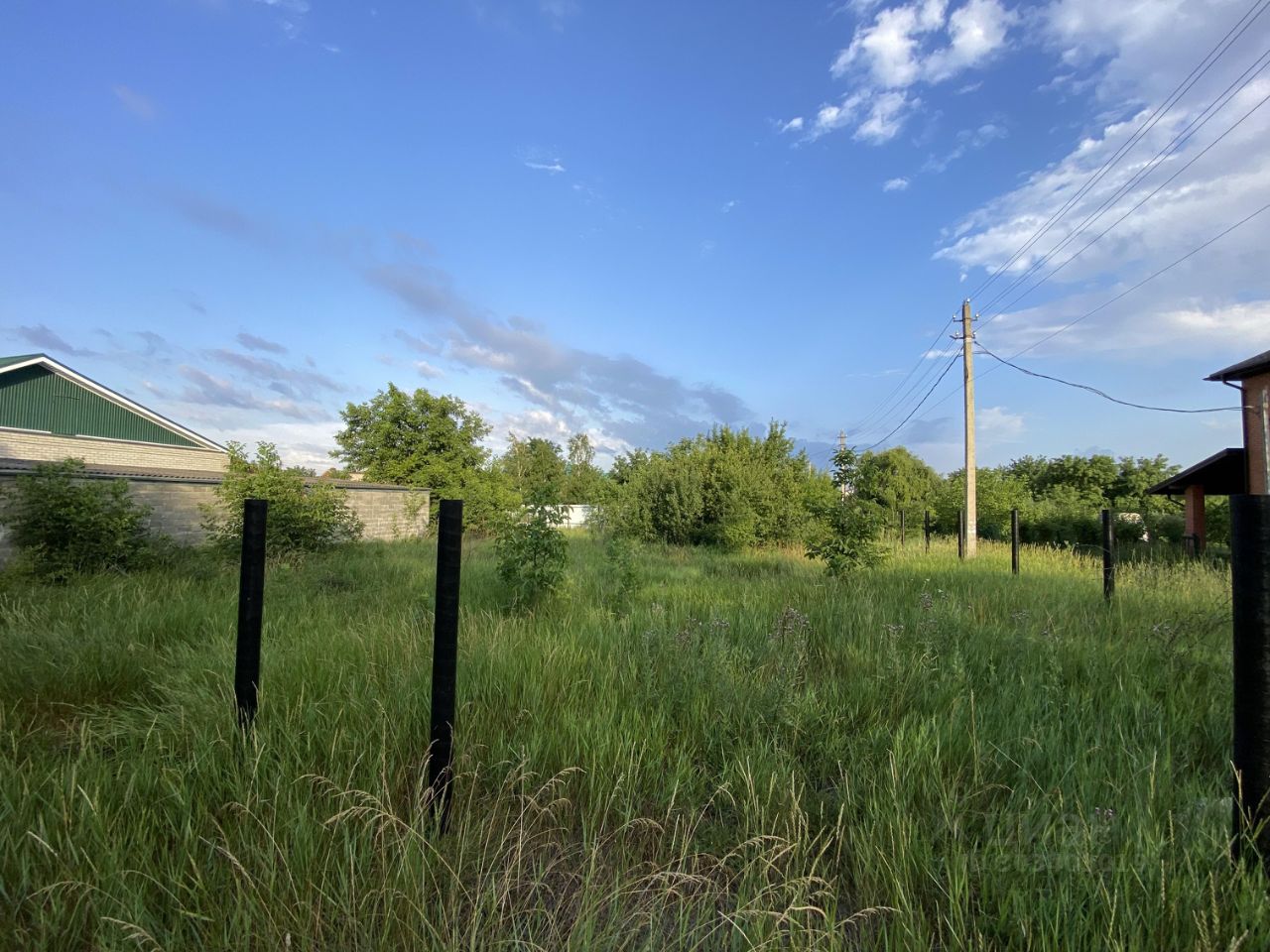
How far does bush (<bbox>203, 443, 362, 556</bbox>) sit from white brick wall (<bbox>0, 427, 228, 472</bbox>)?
26.5 ft

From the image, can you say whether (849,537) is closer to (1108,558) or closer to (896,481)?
(1108,558)

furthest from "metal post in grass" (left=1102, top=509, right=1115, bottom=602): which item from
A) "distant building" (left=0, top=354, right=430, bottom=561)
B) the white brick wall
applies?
the white brick wall

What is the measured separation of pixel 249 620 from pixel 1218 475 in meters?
24.7

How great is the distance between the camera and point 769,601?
222 inches

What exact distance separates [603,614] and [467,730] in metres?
2.57

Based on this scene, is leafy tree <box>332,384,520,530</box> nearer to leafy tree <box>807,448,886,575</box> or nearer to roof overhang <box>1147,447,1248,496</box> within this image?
leafy tree <box>807,448,886,575</box>

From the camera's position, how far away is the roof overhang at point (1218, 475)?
15453 mm

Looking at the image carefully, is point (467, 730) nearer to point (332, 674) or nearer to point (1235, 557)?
point (332, 674)

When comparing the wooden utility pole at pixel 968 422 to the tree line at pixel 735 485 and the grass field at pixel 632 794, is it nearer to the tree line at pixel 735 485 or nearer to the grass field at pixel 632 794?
the tree line at pixel 735 485

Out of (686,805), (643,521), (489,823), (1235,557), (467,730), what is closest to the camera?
(1235,557)

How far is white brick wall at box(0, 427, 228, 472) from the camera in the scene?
2067cm

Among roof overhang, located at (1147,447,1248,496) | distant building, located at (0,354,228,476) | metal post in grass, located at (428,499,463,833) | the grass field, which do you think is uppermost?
distant building, located at (0,354,228,476)

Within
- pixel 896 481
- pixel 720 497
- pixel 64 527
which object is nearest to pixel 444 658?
pixel 64 527

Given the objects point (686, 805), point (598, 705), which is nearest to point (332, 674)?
point (598, 705)
